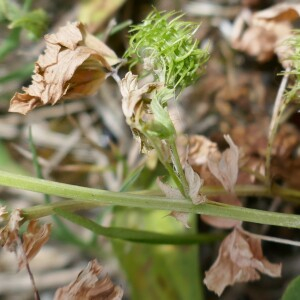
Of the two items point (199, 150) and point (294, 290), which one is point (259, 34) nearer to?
point (199, 150)

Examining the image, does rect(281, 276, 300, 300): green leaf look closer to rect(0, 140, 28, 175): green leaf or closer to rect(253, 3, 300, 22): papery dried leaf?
rect(253, 3, 300, 22): papery dried leaf

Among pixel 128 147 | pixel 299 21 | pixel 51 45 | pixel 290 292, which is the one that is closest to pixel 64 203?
pixel 51 45

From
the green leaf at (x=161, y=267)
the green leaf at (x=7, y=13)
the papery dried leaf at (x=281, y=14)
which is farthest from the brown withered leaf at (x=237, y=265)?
the green leaf at (x=7, y=13)

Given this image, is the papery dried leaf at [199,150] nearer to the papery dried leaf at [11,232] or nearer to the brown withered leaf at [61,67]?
the brown withered leaf at [61,67]

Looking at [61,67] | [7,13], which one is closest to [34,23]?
[7,13]

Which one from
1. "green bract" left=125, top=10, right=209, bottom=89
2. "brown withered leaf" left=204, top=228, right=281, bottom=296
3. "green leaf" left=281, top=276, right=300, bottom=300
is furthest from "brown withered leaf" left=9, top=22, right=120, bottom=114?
"green leaf" left=281, top=276, right=300, bottom=300

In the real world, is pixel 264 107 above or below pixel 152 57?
below

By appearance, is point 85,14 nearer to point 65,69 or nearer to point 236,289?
point 65,69
